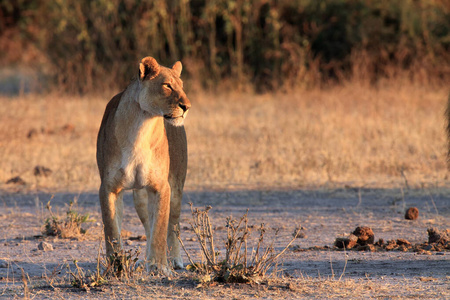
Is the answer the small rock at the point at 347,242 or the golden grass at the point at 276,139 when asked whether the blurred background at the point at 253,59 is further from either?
the small rock at the point at 347,242

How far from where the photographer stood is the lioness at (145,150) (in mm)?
4875

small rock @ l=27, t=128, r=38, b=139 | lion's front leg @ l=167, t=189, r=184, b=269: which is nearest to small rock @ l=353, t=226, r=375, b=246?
lion's front leg @ l=167, t=189, r=184, b=269

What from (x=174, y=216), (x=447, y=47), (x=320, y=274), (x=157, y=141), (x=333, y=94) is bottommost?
(x=320, y=274)

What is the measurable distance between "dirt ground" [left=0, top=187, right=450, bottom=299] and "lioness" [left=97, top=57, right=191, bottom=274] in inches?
13.8

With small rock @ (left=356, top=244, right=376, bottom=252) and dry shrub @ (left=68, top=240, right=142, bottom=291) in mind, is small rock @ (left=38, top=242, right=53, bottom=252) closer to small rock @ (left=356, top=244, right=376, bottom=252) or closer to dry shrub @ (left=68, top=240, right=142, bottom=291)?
dry shrub @ (left=68, top=240, right=142, bottom=291)

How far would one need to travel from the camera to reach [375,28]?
16.8 meters

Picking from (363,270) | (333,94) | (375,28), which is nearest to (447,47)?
(375,28)

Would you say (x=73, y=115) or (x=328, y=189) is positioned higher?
(x=73, y=115)

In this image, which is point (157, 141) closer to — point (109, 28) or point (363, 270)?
point (363, 270)

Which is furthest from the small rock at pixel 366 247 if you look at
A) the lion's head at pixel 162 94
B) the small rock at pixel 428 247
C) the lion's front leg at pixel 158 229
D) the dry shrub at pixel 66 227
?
the dry shrub at pixel 66 227

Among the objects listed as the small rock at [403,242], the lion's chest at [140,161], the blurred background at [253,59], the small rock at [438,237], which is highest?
the blurred background at [253,59]

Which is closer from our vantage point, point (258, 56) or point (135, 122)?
point (135, 122)

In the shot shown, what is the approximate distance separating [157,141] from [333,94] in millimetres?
10744

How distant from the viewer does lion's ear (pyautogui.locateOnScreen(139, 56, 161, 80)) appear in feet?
16.2
